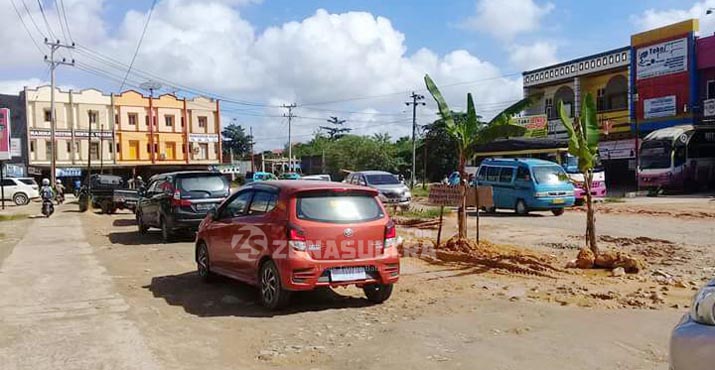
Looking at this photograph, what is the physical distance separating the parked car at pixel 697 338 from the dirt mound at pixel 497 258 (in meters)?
6.30

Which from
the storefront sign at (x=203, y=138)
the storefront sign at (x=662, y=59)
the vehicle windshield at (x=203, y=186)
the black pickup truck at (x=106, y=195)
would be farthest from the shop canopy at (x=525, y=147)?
the storefront sign at (x=203, y=138)

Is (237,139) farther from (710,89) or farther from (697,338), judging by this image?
(697,338)

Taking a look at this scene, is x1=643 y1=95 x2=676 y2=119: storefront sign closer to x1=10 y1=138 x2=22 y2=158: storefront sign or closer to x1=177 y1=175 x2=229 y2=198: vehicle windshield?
x1=177 y1=175 x2=229 y2=198: vehicle windshield

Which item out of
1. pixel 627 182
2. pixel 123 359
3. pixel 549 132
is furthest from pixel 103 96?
pixel 123 359

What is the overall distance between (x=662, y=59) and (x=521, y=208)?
2002cm

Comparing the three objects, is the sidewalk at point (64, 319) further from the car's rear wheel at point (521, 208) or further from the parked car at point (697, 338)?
the car's rear wheel at point (521, 208)

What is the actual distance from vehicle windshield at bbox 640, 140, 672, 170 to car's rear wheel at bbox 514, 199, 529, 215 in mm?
13347

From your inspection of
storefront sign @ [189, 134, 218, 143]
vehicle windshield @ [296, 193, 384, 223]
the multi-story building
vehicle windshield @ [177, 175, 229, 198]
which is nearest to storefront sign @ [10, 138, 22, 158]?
the multi-story building

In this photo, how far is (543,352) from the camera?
5.89 m

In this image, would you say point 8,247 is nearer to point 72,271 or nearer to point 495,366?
point 72,271

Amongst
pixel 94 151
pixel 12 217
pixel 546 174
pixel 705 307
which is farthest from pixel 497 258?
pixel 94 151

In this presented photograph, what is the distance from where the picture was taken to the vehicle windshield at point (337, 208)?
768 centimetres

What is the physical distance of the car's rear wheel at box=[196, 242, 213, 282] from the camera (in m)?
9.73

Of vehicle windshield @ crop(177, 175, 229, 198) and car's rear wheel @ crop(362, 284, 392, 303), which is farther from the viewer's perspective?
vehicle windshield @ crop(177, 175, 229, 198)
